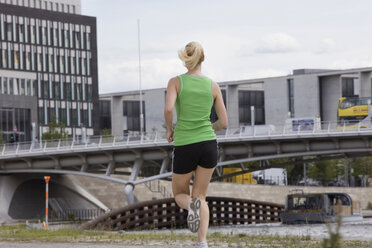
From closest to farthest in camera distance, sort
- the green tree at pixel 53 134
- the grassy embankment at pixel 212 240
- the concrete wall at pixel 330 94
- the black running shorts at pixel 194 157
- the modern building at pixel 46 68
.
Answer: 1. the black running shorts at pixel 194 157
2. the grassy embankment at pixel 212 240
3. the green tree at pixel 53 134
4. the modern building at pixel 46 68
5. the concrete wall at pixel 330 94

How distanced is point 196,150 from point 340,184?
8134cm

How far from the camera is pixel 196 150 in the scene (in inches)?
260

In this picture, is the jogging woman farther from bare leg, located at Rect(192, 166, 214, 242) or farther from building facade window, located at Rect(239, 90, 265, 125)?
building facade window, located at Rect(239, 90, 265, 125)

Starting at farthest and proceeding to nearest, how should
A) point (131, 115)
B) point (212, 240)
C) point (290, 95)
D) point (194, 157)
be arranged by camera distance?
point (131, 115) < point (290, 95) < point (212, 240) < point (194, 157)

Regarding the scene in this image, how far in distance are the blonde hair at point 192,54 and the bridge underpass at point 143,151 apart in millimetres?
39126

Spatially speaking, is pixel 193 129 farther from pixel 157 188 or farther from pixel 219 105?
pixel 157 188

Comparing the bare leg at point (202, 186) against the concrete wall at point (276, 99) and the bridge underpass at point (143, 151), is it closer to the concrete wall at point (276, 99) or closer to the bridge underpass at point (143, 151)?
the bridge underpass at point (143, 151)

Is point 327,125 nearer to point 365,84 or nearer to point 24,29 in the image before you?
point 365,84

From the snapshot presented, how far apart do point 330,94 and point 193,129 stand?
98.2 m

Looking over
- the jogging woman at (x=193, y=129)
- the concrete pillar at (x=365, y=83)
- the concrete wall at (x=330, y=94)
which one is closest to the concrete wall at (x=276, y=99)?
the concrete wall at (x=330, y=94)

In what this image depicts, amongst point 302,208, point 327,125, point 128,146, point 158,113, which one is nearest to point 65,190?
point 128,146

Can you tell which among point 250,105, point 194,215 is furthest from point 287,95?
point 194,215

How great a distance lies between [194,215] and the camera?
6.48 m

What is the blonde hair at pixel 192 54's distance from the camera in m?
6.66
